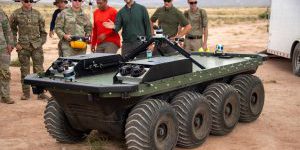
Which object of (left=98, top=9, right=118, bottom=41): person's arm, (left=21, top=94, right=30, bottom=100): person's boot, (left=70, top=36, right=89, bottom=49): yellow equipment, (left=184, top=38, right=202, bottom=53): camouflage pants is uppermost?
(left=98, top=9, right=118, bottom=41): person's arm

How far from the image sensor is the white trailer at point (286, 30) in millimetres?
12922

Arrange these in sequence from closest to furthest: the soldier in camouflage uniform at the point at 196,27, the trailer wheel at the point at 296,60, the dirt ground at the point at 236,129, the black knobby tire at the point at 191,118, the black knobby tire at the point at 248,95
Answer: the black knobby tire at the point at 191,118 → the dirt ground at the point at 236,129 → the black knobby tire at the point at 248,95 → the soldier in camouflage uniform at the point at 196,27 → the trailer wheel at the point at 296,60

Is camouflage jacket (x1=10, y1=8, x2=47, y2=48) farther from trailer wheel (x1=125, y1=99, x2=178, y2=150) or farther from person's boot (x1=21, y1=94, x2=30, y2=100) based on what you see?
trailer wheel (x1=125, y1=99, x2=178, y2=150)

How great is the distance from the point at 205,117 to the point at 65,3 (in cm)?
482

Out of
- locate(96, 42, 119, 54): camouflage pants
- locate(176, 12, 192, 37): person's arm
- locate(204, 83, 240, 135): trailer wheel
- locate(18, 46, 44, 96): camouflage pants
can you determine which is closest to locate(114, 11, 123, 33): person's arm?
locate(96, 42, 119, 54): camouflage pants

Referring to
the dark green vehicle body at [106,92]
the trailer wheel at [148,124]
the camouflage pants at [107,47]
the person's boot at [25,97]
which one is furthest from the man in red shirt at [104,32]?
the trailer wheel at [148,124]

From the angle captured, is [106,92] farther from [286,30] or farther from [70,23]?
[286,30]

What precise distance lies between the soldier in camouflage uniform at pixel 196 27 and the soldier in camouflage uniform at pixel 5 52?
11.9ft

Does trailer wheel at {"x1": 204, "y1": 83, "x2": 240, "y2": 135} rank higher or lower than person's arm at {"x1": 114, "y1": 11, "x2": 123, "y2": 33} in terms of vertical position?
lower

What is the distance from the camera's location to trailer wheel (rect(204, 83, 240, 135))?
268 inches

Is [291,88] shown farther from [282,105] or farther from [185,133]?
[185,133]

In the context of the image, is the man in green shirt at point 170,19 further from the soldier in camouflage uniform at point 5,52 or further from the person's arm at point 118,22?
the soldier in camouflage uniform at point 5,52

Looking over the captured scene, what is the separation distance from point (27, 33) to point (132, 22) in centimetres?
223

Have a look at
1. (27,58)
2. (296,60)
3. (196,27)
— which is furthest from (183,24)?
Answer: (296,60)
